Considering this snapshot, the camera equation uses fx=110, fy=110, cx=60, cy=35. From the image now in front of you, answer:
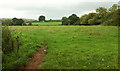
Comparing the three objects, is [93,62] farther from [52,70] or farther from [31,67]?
[31,67]

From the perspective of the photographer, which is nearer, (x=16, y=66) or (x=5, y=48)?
(x=16, y=66)

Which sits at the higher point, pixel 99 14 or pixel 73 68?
pixel 99 14

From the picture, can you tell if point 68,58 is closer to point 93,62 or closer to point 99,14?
point 93,62

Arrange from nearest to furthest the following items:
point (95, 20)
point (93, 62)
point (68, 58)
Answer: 1. point (93, 62)
2. point (68, 58)
3. point (95, 20)

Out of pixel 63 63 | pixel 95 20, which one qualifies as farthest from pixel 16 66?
pixel 95 20

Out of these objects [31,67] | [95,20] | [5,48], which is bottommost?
[31,67]

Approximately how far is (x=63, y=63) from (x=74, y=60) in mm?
1169

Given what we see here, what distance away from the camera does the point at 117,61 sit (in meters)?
9.59

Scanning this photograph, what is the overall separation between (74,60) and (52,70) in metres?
2.54

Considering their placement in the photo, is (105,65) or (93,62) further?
(93,62)

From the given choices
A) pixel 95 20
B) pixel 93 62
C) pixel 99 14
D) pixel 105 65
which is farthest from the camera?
pixel 99 14

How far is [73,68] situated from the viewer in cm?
830

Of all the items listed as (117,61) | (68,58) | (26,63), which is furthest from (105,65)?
(26,63)

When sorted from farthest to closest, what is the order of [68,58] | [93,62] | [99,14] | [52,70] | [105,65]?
[99,14] < [68,58] < [93,62] < [105,65] < [52,70]
